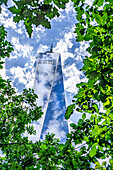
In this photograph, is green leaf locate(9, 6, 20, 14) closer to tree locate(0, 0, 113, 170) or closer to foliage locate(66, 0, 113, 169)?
tree locate(0, 0, 113, 170)

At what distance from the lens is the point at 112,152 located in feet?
7.18

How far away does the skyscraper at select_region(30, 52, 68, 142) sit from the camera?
1638 cm

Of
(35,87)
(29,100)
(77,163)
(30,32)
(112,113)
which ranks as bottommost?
(77,163)

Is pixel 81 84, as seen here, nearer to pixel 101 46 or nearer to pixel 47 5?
pixel 101 46

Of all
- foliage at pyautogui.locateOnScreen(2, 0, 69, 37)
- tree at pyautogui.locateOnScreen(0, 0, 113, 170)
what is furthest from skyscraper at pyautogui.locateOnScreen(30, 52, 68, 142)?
foliage at pyautogui.locateOnScreen(2, 0, 69, 37)

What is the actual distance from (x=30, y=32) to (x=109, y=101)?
5.09 ft

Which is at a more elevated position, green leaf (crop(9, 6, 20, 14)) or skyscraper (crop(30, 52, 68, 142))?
skyscraper (crop(30, 52, 68, 142))

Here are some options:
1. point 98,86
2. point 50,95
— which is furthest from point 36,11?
point 50,95

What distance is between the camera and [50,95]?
58.4 ft

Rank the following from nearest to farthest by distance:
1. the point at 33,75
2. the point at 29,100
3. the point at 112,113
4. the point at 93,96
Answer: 1. the point at 112,113
2. the point at 93,96
3. the point at 29,100
4. the point at 33,75

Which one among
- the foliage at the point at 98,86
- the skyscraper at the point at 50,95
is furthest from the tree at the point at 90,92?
the skyscraper at the point at 50,95

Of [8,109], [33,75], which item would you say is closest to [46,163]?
[8,109]

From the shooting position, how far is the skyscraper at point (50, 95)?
16.4 metres

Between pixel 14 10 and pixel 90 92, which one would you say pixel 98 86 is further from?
pixel 14 10
